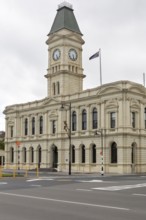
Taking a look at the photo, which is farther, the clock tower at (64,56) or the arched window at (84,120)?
the clock tower at (64,56)

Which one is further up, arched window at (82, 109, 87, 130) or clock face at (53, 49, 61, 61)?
clock face at (53, 49, 61, 61)

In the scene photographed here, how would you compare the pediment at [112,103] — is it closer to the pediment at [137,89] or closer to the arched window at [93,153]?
the pediment at [137,89]

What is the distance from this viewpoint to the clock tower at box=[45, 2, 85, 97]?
65.1 meters

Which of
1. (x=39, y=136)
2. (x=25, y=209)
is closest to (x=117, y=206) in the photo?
(x=25, y=209)

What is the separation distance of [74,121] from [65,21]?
60.1 feet

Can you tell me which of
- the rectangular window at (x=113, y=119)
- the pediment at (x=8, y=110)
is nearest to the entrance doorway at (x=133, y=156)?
the rectangular window at (x=113, y=119)

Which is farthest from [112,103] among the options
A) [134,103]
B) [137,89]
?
[137,89]

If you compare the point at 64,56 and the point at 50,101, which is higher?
the point at 64,56

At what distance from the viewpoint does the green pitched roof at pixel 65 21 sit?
6656 centimetres

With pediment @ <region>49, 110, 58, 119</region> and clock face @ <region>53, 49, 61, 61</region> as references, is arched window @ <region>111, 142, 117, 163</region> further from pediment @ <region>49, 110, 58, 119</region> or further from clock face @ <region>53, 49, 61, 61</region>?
clock face @ <region>53, 49, 61, 61</region>

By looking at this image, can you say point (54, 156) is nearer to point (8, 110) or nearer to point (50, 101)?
point (50, 101)

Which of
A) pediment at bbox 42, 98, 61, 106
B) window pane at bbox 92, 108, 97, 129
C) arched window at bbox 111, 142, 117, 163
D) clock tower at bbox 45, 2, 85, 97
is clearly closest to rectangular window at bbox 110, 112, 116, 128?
arched window at bbox 111, 142, 117, 163

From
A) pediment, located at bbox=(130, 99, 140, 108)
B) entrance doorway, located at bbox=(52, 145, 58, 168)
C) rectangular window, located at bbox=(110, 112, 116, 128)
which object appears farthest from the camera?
entrance doorway, located at bbox=(52, 145, 58, 168)

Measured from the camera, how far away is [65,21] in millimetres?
66812
